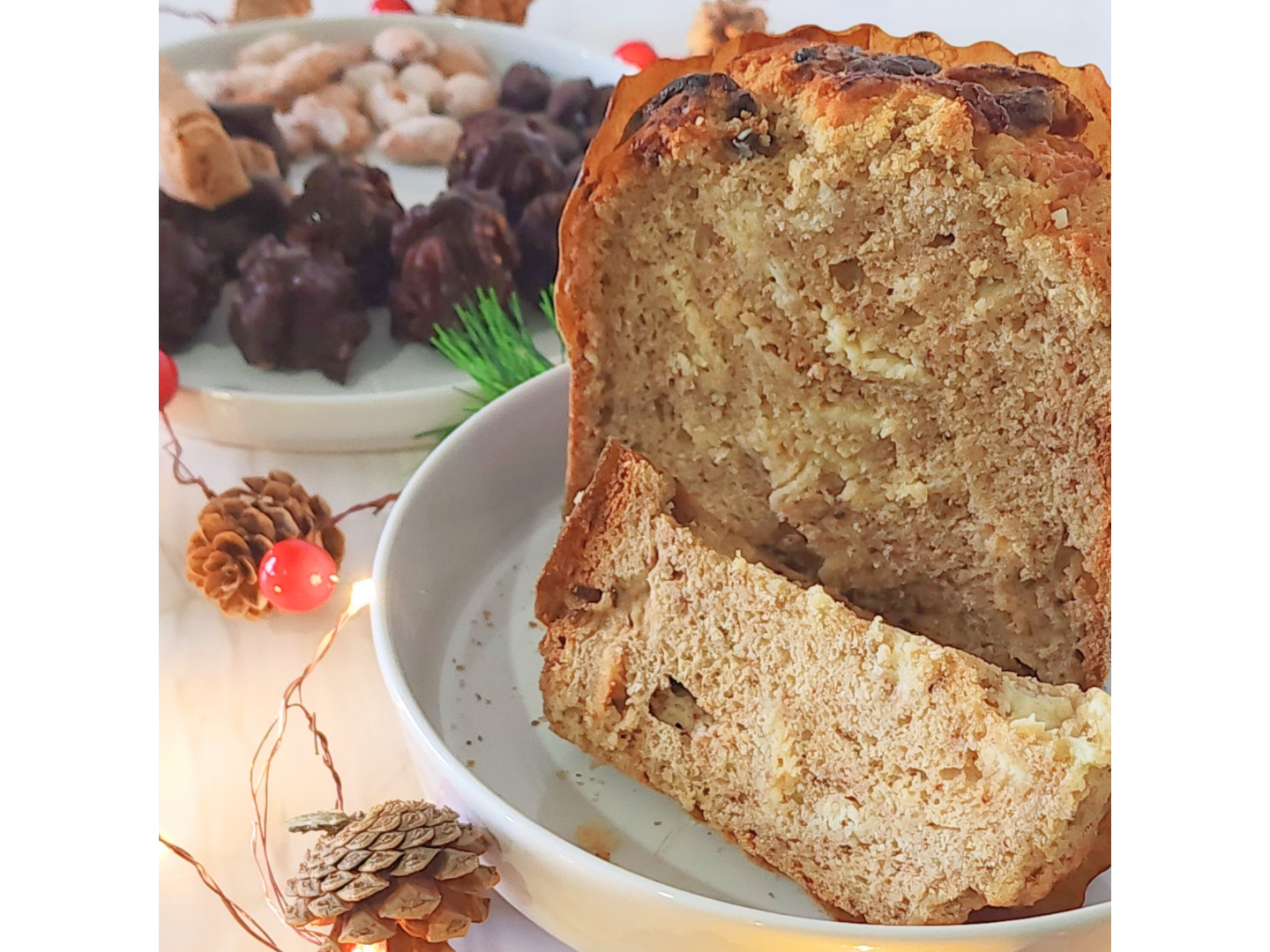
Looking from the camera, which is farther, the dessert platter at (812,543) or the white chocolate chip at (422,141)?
the white chocolate chip at (422,141)

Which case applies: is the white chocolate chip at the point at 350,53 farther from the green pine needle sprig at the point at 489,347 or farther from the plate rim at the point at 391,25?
the green pine needle sprig at the point at 489,347

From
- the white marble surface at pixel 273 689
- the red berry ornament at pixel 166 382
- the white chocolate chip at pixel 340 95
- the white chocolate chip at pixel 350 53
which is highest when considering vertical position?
the white chocolate chip at pixel 350 53

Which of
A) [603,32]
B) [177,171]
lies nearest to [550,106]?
[603,32]

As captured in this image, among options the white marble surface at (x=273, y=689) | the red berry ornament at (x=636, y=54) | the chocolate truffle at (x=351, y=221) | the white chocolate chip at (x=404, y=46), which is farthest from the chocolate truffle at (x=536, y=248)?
the white chocolate chip at (x=404, y=46)

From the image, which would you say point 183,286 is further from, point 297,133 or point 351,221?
point 297,133

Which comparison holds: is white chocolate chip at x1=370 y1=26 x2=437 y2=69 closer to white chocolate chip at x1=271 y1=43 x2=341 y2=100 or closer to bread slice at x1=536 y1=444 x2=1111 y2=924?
white chocolate chip at x1=271 y1=43 x2=341 y2=100

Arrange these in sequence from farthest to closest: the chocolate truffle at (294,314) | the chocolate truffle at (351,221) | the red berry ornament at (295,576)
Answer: the chocolate truffle at (351,221)
the chocolate truffle at (294,314)
the red berry ornament at (295,576)
